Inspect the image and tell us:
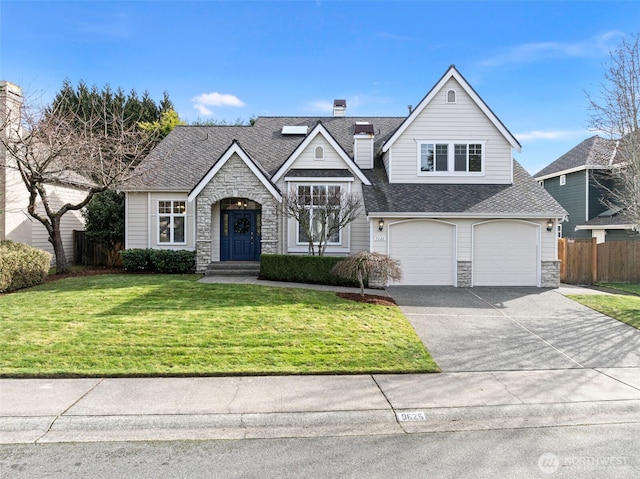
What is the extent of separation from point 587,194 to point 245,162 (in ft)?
64.8

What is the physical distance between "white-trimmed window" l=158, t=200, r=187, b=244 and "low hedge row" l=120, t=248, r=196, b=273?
125 cm

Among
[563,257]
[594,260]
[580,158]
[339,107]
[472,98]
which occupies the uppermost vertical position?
[339,107]

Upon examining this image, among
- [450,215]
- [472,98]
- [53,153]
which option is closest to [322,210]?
[450,215]

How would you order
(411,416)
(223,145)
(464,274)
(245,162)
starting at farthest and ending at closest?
(223,145)
(245,162)
(464,274)
(411,416)

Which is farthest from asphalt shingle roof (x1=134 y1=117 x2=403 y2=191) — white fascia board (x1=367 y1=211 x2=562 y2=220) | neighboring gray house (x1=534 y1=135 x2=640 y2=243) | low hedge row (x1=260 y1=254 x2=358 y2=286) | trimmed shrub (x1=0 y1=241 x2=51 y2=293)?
neighboring gray house (x1=534 y1=135 x2=640 y2=243)

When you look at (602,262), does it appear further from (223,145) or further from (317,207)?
(223,145)

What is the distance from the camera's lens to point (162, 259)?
1566 centimetres

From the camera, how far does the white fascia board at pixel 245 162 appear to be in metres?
15.3

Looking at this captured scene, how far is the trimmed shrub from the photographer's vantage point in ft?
38.8

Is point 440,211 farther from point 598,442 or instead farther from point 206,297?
point 598,442

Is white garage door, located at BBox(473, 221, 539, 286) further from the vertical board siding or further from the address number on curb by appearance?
the address number on curb

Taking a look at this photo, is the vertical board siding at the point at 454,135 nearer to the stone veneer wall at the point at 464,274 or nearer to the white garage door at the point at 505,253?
the white garage door at the point at 505,253

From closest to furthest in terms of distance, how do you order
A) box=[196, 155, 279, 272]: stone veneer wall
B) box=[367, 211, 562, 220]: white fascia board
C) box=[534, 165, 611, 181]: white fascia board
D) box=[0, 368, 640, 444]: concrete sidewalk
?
box=[0, 368, 640, 444]: concrete sidewalk < box=[367, 211, 562, 220]: white fascia board < box=[196, 155, 279, 272]: stone veneer wall < box=[534, 165, 611, 181]: white fascia board

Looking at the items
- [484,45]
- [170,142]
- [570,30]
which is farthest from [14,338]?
[570,30]
